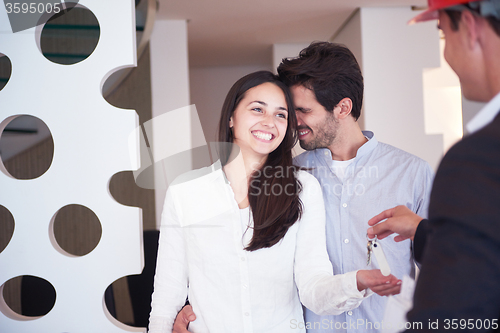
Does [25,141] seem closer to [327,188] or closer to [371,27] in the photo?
[327,188]

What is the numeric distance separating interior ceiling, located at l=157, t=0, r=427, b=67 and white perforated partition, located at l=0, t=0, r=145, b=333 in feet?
8.07

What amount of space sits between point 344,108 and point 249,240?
0.72 metres

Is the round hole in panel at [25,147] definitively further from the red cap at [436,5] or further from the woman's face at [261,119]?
the red cap at [436,5]

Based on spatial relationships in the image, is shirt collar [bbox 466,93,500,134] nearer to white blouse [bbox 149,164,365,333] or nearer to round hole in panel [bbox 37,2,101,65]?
white blouse [bbox 149,164,365,333]

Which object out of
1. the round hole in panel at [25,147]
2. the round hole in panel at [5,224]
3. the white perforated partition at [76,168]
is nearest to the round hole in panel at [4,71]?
the round hole in panel at [25,147]

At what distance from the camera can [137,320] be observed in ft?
7.68

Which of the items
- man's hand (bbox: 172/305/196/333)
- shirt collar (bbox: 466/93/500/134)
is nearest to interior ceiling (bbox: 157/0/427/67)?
man's hand (bbox: 172/305/196/333)

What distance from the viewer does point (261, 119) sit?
1.43 metres

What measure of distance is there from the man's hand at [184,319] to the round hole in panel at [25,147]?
2.48 m

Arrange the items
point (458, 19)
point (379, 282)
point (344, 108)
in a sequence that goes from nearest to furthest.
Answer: point (458, 19) < point (379, 282) < point (344, 108)

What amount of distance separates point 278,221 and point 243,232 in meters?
0.13

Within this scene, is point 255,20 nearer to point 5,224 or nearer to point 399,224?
point 5,224

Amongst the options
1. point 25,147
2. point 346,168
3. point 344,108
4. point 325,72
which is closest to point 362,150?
point 346,168

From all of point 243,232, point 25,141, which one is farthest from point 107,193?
point 25,141
